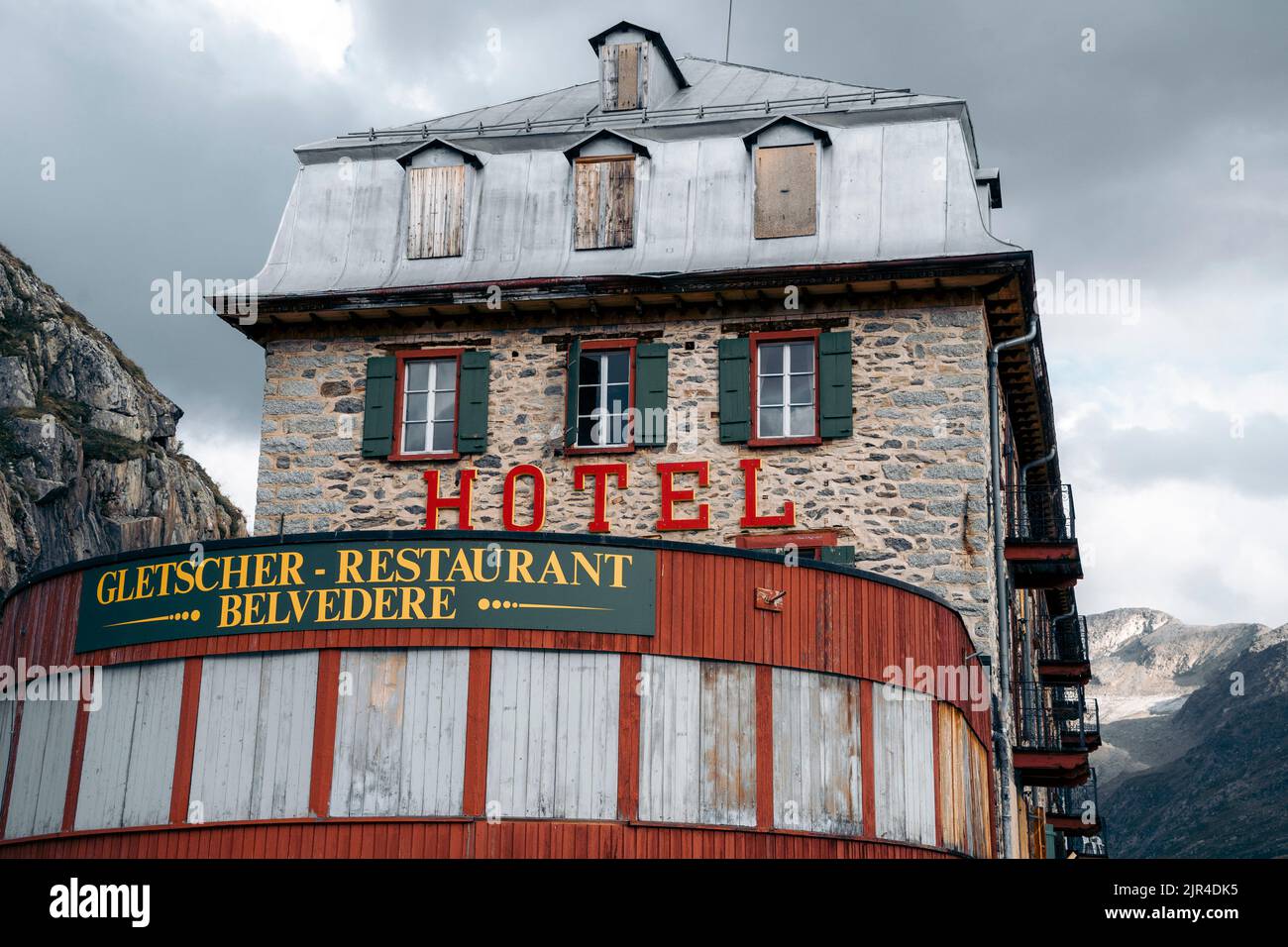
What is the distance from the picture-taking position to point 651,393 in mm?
23016

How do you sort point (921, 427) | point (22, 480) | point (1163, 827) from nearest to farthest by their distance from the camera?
1. point (921, 427)
2. point (22, 480)
3. point (1163, 827)

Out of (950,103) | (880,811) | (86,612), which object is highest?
(950,103)

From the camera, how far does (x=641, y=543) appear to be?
613 inches

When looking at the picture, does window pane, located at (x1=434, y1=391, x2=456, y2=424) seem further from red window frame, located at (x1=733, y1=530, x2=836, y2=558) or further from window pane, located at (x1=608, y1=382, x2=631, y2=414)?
red window frame, located at (x1=733, y1=530, x2=836, y2=558)

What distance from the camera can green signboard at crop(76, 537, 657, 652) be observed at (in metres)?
15.1

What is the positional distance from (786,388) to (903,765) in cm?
734

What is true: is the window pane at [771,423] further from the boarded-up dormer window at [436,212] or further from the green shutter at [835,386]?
the boarded-up dormer window at [436,212]

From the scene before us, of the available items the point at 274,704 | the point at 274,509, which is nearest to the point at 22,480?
the point at 274,509

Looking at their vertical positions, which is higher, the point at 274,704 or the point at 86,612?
the point at 86,612

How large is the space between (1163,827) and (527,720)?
73.7 m

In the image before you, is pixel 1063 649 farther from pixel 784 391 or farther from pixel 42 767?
pixel 42 767

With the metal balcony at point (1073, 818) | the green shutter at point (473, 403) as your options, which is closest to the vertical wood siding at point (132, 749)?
the green shutter at point (473, 403)

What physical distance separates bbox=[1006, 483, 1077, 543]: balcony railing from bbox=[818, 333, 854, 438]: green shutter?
12.0 feet
